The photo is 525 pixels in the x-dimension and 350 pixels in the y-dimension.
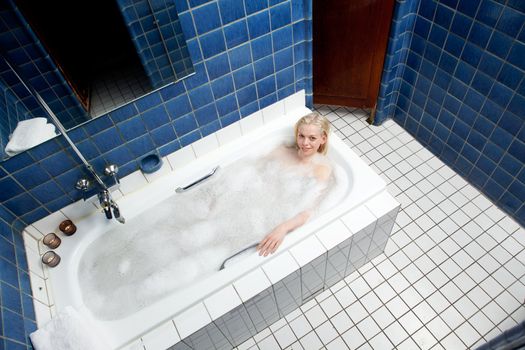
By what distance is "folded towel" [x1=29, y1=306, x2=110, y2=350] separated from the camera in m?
1.37

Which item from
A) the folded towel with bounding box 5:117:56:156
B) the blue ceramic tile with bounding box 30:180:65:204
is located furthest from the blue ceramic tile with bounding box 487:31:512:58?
the blue ceramic tile with bounding box 30:180:65:204

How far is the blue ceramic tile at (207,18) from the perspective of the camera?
61.0 inches

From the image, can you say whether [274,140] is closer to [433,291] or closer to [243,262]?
[243,262]

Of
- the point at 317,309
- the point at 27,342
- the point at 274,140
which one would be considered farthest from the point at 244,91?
the point at 27,342

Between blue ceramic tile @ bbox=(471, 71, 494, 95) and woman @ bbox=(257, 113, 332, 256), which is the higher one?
blue ceramic tile @ bbox=(471, 71, 494, 95)

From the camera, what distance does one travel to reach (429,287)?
6.30 feet

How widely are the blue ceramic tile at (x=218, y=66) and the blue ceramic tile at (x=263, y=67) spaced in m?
0.18

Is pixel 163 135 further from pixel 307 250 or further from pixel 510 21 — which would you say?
pixel 510 21

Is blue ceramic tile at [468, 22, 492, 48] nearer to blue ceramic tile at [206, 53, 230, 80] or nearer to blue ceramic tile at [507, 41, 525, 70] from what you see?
blue ceramic tile at [507, 41, 525, 70]

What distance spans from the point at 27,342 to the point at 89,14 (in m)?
1.45

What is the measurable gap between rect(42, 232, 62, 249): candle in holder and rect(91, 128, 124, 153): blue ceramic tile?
1.02 feet

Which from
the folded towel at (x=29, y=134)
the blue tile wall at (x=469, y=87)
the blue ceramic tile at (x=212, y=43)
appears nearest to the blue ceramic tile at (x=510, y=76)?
the blue tile wall at (x=469, y=87)

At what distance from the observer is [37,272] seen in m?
1.60

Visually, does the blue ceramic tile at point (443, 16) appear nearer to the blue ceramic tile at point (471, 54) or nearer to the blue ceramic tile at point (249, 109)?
the blue ceramic tile at point (471, 54)
